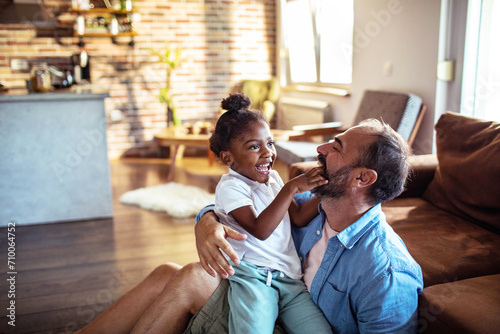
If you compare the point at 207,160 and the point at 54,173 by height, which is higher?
the point at 54,173

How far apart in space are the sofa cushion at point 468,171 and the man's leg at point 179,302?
1223mm

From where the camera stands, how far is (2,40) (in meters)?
5.23

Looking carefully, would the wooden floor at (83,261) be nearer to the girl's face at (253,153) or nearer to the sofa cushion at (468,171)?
the girl's face at (253,153)

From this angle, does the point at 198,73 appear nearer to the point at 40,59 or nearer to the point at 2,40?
the point at 40,59

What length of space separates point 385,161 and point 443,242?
768 millimetres

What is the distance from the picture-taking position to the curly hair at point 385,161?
1.17 metres

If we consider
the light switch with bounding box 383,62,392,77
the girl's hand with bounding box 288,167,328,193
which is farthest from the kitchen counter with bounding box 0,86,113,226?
the girl's hand with bounding box 288,167,328,193

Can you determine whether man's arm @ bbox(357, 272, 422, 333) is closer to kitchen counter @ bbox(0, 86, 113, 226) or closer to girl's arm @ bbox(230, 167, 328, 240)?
girl's arm @ bbox(230, 167, 328, 240)

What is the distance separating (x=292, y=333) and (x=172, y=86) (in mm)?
4983

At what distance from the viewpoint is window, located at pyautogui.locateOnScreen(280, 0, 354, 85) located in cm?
461

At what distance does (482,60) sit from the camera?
2.75 m

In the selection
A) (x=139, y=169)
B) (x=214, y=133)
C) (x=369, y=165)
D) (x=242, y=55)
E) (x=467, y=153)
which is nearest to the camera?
(x=369, y=165)

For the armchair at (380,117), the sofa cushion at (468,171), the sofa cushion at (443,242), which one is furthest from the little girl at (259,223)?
the armchair at (380,117)

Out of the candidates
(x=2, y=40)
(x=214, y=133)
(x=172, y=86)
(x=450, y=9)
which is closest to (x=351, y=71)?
(x=450, y=9)
